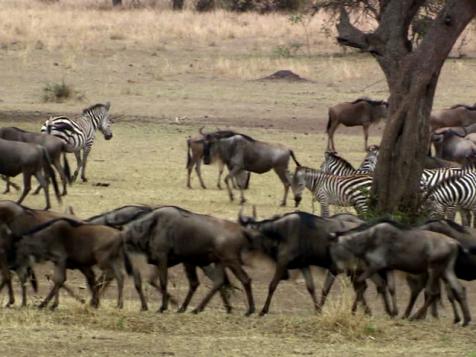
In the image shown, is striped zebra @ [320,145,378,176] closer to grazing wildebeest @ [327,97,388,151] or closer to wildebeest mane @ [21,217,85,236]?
grazing wildebeest @ [327,97,388,151]

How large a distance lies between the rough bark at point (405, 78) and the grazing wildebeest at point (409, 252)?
387 cm

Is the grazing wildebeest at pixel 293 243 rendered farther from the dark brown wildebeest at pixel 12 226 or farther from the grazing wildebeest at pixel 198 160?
the grazing wildebeest at pixel 198 160

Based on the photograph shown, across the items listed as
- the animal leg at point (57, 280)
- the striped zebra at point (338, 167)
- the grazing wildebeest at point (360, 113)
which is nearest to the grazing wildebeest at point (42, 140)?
the striped zebra at point (338, 167)

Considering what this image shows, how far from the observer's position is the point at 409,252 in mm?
10539

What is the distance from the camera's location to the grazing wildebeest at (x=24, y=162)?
55.8ft

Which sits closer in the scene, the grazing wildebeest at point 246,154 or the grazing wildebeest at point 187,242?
the grazing wildebeest at point 187,242

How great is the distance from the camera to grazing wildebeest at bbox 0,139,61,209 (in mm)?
17000

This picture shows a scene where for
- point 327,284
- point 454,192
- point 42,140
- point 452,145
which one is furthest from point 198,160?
point 327,284

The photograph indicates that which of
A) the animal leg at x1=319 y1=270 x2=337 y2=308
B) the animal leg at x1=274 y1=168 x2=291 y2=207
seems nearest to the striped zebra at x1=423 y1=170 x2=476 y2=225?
the animal leg at x1=274 y1=168 x2=291 y2=207

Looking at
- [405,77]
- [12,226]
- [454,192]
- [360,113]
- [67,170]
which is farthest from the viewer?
[360,113]

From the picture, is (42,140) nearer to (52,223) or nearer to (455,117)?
(52,223)

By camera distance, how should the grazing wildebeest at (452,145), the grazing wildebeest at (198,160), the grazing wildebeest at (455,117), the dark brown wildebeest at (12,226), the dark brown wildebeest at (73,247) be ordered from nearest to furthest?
the dark brown wildebeest at (73,247) < the dark brown wildebeest at (12,226) < the grazing wildebeest at (198,160) < the grazing wildebeest at (452,145) < the grazing wildebeest at (455,117)

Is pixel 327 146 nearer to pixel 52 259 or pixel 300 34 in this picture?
pixel 52 259

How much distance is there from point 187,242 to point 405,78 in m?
4.44
